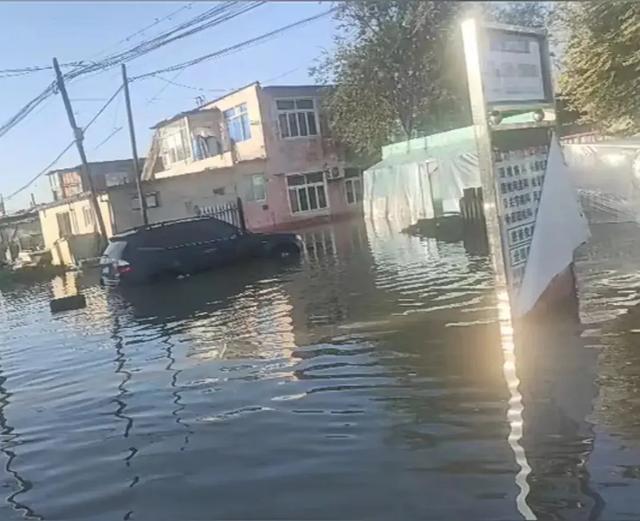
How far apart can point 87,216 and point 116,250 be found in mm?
16110

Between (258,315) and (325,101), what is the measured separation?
2320cm

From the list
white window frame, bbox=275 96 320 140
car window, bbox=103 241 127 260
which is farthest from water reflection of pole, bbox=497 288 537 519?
white window frame, bbox=275 96 320 140

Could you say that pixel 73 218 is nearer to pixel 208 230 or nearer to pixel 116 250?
pixel 208 230

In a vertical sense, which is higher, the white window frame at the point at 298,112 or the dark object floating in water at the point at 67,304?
the white window frame at the point at 298,112

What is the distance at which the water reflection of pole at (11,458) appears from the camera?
Result: 4.67m

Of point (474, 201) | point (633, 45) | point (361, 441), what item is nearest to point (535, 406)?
point (361, 441)

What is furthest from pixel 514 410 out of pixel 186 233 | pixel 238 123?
pixel 238 123

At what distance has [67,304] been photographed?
15.1 meters

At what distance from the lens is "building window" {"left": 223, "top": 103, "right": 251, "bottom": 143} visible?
33719mm

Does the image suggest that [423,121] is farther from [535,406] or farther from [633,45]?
[535,406]

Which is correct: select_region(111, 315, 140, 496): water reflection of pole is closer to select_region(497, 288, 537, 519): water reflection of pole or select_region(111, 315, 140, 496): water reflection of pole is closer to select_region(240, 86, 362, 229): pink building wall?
select_region(497, 288, 537, 519): water reflection of pole

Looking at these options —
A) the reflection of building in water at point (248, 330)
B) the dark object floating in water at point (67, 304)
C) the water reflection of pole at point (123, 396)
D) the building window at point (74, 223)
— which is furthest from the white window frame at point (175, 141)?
the water reflection of pole at point (123, 396)

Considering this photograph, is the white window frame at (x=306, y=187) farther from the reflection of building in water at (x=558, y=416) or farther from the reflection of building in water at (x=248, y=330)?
the reflection of building in water at (x=558, y=416)

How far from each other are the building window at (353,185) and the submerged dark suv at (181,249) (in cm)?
1737
